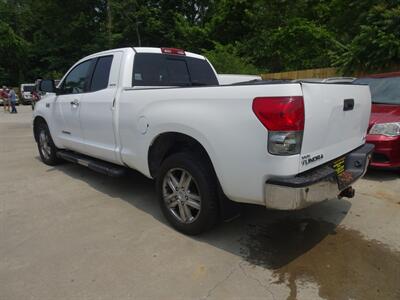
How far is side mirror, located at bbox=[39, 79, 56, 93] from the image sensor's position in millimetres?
6242

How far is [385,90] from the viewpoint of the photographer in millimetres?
6531

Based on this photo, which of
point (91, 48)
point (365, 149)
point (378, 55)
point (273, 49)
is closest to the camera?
point (365, 149)

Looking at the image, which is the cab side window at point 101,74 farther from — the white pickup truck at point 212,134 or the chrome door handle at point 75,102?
the chrome door handle at point 75,102

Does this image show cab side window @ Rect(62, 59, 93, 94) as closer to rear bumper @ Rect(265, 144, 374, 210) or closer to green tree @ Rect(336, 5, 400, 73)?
rear bumper @ Rect(265, 144, 374, 210)

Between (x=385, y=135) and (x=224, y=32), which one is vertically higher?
(x=224, y=32)

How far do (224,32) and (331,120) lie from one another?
23.5 meters

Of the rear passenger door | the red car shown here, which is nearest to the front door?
the rear passenger door

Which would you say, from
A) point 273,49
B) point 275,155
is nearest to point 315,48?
point 273,49

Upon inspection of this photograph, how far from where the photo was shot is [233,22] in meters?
25.0

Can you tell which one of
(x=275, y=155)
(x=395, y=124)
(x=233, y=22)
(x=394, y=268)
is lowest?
(x=394, y=268)

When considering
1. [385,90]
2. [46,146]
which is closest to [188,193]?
[46,146]

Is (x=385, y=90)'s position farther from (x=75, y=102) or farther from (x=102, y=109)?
(x=75, y=102)

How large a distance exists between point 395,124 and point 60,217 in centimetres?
474

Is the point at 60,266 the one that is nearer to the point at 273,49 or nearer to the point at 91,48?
the point at 273,49
